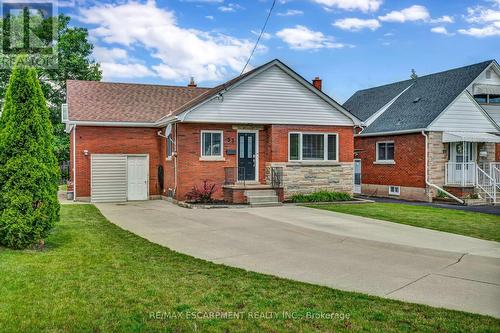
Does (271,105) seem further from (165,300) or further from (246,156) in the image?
(165,300)

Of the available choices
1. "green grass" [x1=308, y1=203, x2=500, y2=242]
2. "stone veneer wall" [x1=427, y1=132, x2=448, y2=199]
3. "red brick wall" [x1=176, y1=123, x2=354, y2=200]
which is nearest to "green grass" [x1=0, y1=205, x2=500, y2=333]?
"green grass" [x1=308, y1=203, x2=500, y2=242]

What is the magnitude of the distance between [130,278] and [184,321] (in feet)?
6.70

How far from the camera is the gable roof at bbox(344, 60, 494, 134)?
23.7m

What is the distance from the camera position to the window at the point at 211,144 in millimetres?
20234

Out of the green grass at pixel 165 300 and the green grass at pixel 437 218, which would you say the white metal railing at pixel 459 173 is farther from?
the green grass at pixel 165 300

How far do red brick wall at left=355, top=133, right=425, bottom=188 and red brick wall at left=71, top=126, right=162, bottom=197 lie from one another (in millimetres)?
11857

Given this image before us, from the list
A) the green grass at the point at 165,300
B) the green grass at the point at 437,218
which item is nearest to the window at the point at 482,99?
the green grass at the point at 437,218

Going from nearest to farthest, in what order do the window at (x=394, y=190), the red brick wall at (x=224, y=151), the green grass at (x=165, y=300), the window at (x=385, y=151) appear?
the green grass at (x=165, y=300), the red brick wall at (x=224, y=151), the window at (x=394, y=190), the window at (x=385, y=151)

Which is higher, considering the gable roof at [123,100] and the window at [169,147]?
the gable roof at [123,100]

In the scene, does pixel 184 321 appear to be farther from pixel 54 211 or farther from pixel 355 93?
pixel 355 93

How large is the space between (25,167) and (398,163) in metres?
19.5

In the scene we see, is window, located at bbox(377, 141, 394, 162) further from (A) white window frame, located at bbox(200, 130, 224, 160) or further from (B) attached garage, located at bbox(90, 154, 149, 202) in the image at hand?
(B) attached garage, located at bbox(90, 154, 149, 202)

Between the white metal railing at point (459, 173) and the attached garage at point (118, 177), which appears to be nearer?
the attached garage at point (118, 177)

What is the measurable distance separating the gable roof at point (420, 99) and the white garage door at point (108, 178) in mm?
13669
